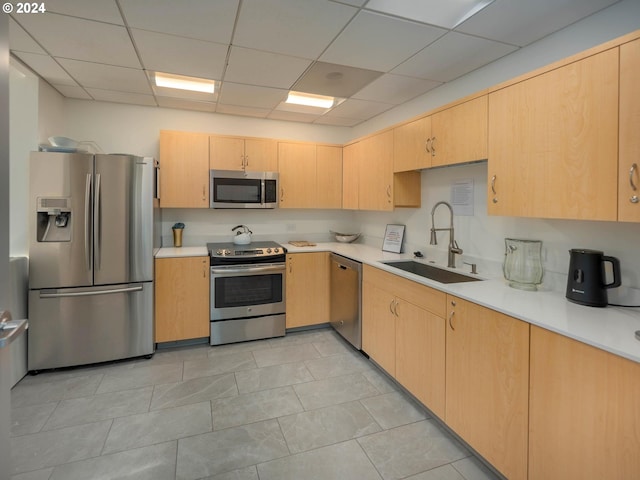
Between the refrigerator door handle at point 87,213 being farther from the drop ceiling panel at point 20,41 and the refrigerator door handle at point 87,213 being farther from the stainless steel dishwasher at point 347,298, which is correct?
the stainless steel dishwasher at point 347,298

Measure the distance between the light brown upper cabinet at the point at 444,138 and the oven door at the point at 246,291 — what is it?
1735mm

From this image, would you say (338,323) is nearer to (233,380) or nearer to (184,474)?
(233,380)

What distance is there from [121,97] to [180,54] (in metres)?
1.37

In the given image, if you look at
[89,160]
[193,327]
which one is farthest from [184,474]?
[89,160]

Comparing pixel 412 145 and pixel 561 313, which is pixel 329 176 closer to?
pixel 412 145

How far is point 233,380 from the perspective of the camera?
2.73 metres

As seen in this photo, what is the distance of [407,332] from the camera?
7.97 feet

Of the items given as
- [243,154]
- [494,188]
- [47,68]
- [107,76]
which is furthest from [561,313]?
[47,68]

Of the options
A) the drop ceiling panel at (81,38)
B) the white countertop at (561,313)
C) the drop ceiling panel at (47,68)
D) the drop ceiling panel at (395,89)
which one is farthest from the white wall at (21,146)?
the white countertop at (561,313)

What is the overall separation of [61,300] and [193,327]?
1.14m

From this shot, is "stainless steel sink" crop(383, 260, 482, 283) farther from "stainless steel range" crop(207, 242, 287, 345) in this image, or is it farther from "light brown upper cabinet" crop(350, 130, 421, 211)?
"stainless steel range" crop(207, 242, 287, 345)

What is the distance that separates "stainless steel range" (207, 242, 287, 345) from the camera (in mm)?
3400

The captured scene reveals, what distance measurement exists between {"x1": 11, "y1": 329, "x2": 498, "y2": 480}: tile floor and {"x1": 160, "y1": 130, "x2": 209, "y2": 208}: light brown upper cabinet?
1.66 meters

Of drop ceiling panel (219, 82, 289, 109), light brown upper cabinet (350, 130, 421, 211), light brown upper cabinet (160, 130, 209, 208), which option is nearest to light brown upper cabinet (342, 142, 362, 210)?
light brown upper cabinet (350, 130, 421, 211)
